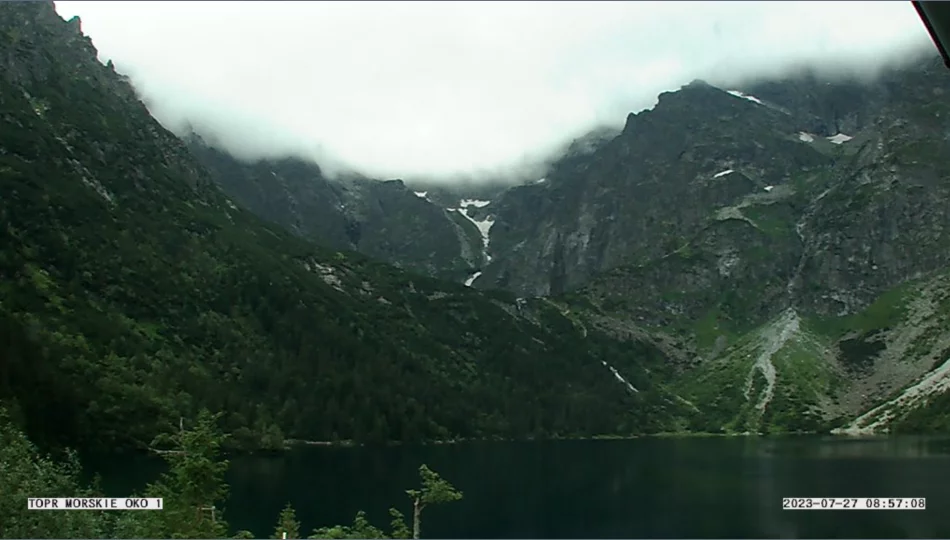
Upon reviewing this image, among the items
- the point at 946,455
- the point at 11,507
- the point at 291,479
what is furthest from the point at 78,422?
the point at 946,455

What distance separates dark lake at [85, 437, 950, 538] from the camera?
8838 centimetres

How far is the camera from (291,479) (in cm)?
12588

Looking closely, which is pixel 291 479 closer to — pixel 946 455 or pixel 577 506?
pixel 577 506

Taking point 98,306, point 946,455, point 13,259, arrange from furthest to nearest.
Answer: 1. point 98,306
2. point 13,259
3. point 946,455

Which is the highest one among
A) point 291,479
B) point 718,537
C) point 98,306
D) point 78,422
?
point 98,306

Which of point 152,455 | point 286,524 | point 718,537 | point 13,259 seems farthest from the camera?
point 13,259

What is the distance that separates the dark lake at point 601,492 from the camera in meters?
88.4

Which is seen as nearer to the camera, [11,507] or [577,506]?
[11,507]

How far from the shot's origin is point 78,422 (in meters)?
122

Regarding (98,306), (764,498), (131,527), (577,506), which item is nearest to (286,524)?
(131,527)

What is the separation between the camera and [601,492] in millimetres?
121250

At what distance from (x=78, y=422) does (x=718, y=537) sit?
284ft

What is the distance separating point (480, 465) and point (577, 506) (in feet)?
185

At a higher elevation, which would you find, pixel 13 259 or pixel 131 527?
pixel 13 259
